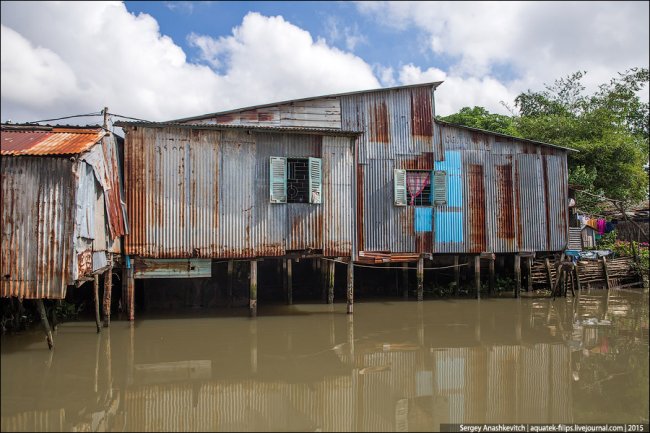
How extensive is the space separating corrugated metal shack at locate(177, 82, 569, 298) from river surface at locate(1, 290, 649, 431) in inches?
128

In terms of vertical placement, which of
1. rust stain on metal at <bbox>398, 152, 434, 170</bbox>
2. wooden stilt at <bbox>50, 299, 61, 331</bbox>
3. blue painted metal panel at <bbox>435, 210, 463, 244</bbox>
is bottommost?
wooden stilt at <bbox>50, 299, 61, 331</bbox>

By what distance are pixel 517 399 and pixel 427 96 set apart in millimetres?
11092

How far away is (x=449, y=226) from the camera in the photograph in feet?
53.0

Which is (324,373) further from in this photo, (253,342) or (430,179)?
(430,179)

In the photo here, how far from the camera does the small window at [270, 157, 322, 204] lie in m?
13.0

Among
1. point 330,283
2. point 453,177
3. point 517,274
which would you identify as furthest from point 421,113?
point 517,274

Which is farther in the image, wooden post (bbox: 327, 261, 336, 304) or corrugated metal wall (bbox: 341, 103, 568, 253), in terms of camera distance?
corrugated metal wall (bbox: 341, 103, 568, 253)

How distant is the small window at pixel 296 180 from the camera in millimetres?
13047

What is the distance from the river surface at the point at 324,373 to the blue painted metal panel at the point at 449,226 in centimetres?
332

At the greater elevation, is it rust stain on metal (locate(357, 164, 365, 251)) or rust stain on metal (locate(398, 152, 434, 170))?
rust stain on metal (locate(398, 152, 434, 170))

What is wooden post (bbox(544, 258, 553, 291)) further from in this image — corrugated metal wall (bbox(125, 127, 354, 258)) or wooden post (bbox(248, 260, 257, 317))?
wooden post (bbox(248, 260, 257, 317))

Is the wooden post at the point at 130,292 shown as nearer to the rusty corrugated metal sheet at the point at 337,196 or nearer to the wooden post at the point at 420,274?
the rusty corrugated metal sheet at the point at 337,196

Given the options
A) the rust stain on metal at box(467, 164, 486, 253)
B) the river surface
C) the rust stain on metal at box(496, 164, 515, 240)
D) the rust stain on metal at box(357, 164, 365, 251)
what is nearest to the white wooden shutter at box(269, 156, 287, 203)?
the rust stain on metal at box(357, 164, 365, 251)

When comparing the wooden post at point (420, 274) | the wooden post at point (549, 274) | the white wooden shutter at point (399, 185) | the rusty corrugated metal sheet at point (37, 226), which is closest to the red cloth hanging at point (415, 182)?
the white wooden shutter at point (399, 185)
